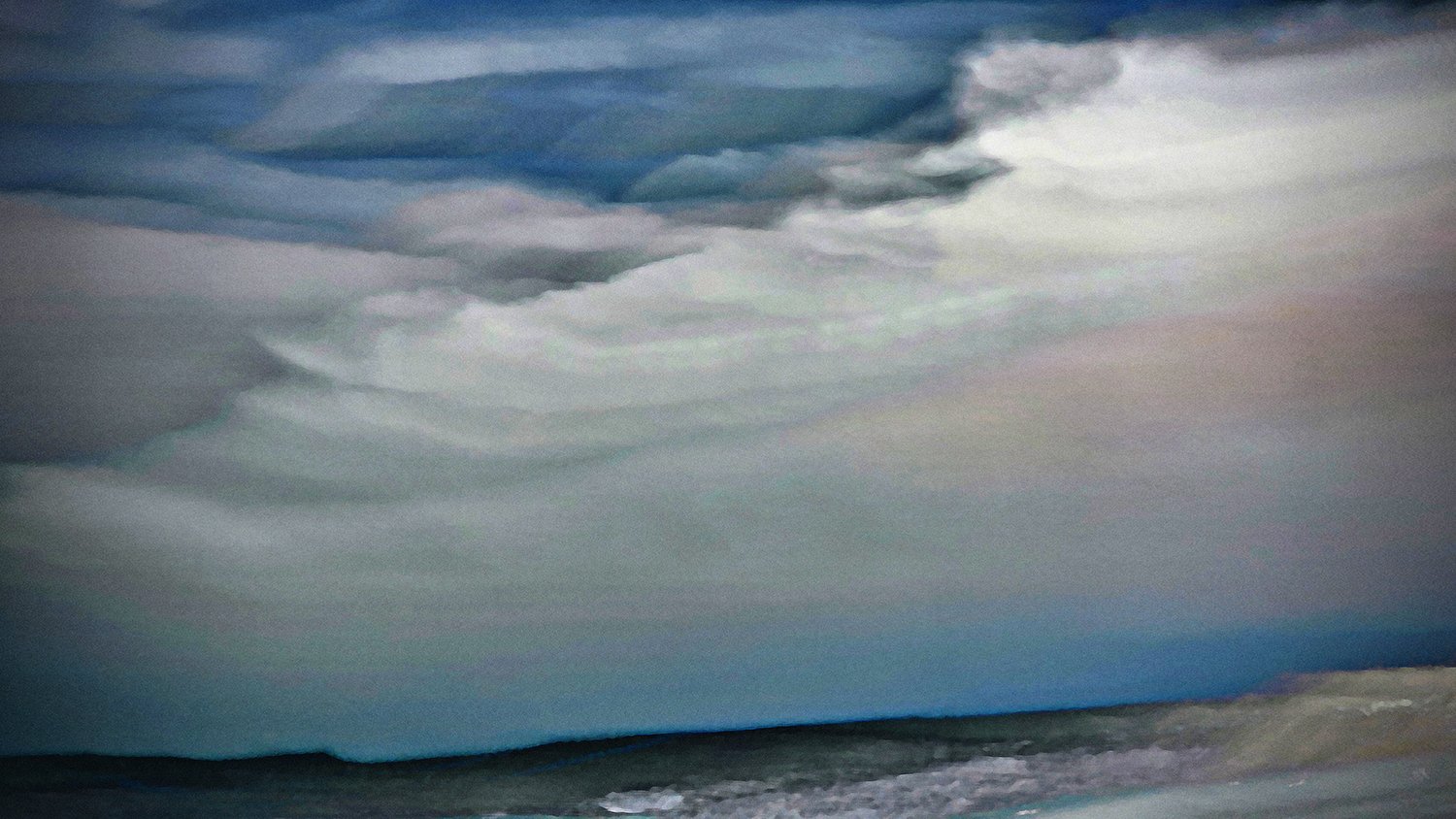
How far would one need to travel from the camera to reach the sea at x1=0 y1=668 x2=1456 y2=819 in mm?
1720

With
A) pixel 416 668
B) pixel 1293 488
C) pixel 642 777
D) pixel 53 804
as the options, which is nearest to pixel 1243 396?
pixel 1293 488

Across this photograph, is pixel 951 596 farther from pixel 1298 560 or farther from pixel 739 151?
pixel 739 151

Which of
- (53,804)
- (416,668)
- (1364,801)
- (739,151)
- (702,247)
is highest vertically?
(739,151)

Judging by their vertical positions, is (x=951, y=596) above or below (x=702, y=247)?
below

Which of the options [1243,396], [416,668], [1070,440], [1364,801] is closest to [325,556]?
[416,668]

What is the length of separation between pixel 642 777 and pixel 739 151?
0.81 meters

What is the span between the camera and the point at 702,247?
70.0 inches

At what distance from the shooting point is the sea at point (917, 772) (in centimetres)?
172

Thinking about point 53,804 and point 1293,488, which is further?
point 1293,488

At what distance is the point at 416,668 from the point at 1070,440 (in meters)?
0.89

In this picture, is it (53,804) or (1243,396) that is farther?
(1243,396)

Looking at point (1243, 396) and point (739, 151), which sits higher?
point (739, 151)

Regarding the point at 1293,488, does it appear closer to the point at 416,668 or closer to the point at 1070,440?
the point at 1070,440

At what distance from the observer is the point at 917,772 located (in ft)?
5.82
